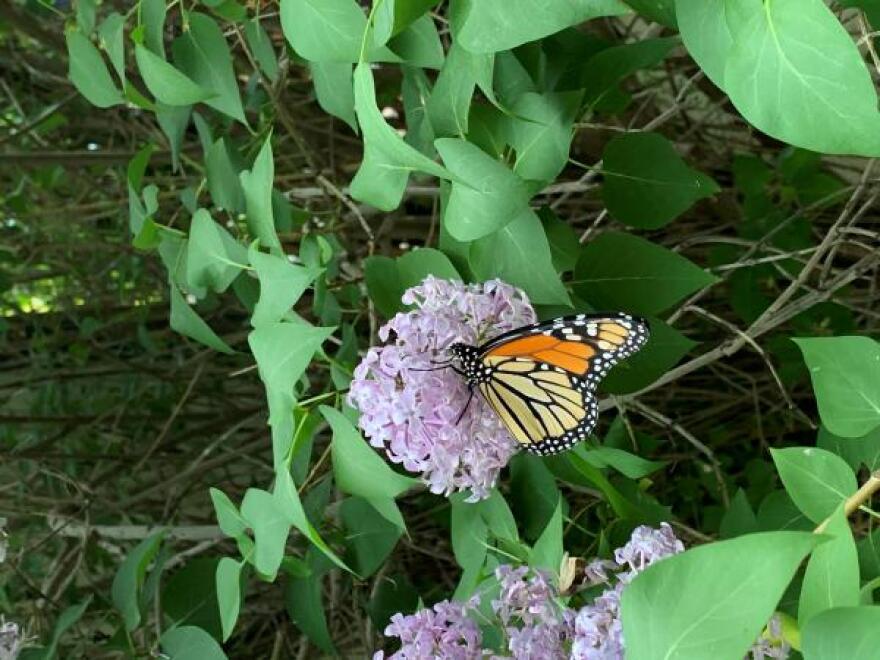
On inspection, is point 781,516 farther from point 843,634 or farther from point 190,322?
point 190,322

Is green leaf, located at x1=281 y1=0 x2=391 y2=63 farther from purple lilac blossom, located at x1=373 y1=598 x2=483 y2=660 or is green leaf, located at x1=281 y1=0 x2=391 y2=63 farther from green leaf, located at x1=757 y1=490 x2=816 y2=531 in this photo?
green leaf, located at x1=757 y1=490 x2=816 y2=531

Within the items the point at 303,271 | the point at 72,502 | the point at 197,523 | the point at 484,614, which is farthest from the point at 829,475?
the point at 197,523

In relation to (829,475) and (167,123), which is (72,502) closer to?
(167,123)

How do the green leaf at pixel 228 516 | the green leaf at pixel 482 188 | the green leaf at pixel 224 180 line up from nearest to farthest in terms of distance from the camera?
the green leaf at pixel 482 188, the green leaf at pixel 228 516, the green leaf at pixel 224 180

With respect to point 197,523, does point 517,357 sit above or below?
above

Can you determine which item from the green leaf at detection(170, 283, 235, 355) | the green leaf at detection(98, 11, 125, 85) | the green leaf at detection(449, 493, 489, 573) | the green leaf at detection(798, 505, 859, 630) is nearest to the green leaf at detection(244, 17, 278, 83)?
the green leaf at detection(98, 11, 125, 85)

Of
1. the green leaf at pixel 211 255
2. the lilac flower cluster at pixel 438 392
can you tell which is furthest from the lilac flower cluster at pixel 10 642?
the lilac flower cluster at pixel 438 392

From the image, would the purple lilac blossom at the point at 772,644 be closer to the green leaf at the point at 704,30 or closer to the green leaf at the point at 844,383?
the green leaf at the point at 844,383
